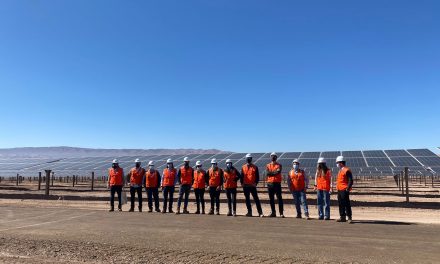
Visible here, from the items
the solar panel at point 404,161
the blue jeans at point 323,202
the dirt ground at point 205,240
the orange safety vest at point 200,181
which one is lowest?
the dirt ground at point 205,240

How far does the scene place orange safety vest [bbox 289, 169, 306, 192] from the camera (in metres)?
11.7

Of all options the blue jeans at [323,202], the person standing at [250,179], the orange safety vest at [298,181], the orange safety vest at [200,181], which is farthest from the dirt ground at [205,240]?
the orange safety vest at [200,181]

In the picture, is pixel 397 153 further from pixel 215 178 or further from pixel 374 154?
pixel 215 178

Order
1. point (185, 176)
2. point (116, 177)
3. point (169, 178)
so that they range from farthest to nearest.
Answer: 1. point (116, 177)
2. point (169, 178)
3. point (185, 176)

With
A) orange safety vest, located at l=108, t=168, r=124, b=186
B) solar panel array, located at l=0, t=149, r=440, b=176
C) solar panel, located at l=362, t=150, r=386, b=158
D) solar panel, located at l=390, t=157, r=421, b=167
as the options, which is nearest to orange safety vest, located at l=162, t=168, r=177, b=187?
orange safety vest, located at l=108, t=168, r=124, b=186

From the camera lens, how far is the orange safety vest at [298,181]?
11.7 metres

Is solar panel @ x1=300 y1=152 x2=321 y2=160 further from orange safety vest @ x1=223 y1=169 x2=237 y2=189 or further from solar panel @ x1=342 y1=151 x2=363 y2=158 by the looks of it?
orange safety vest @ x1=223 y1=169 x2=237 y2=189

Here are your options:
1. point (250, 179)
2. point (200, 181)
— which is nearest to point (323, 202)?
point (250, 179)

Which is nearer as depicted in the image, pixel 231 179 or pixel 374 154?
pixel 231 179

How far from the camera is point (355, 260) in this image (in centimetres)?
632

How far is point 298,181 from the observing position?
1173 cm

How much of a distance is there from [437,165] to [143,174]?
24335 millimetres

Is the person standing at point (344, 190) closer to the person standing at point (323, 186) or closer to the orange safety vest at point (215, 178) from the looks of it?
the person standing at point (323, 186)

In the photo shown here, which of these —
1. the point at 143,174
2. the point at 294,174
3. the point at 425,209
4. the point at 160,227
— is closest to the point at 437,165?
the point at 425,209
